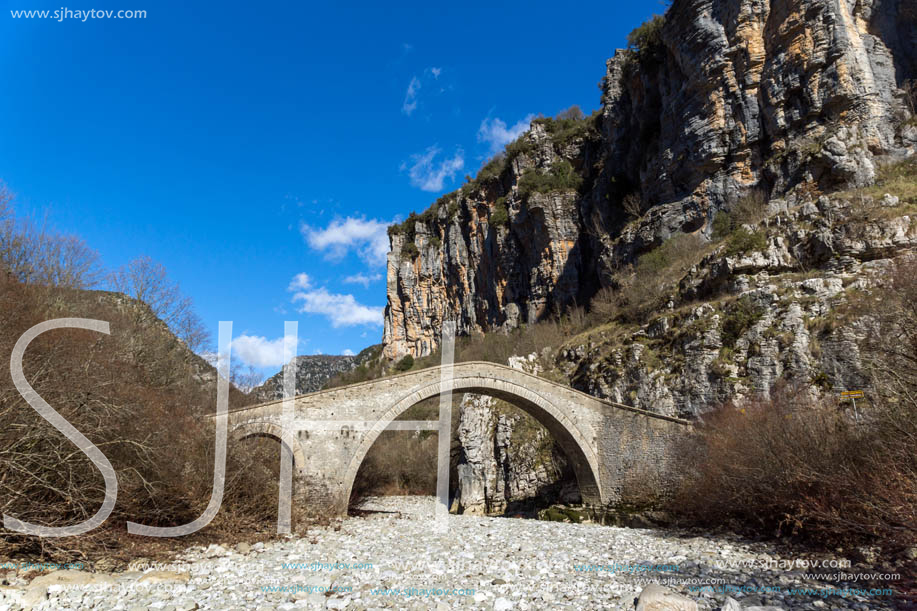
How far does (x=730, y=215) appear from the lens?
23844 mm

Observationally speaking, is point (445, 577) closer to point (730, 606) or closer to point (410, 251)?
point (730, 606)

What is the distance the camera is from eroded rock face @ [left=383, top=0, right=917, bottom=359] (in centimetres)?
2178

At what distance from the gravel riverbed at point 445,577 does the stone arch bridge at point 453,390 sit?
10.7 feet

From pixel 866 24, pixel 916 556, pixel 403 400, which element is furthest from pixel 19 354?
pixel 866 24

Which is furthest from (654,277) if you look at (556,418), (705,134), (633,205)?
(556,418)

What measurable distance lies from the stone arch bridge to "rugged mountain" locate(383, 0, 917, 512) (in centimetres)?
205

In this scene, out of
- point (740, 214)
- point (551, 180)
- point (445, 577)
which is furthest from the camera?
point (551, 180)

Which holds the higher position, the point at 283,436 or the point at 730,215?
the point at 730,215

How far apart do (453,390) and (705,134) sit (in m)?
18.0

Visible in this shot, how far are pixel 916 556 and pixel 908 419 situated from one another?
180cm

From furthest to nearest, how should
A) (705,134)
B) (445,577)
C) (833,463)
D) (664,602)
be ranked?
(705,134) < (833,463) < (445,577) < (664,602)

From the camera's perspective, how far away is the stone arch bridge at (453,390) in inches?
581

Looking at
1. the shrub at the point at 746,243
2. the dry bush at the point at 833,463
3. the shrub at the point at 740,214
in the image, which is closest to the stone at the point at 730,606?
the dry bush at the point at 833,463

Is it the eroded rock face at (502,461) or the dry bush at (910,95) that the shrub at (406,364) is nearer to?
the eroded rock face at (502,461)
